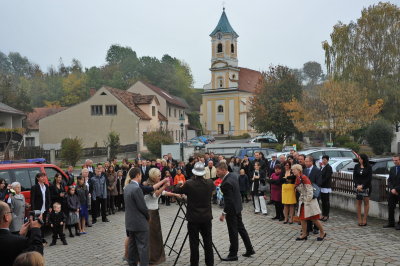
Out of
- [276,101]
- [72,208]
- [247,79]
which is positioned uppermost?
[247,79]

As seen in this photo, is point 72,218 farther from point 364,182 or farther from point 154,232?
point 364,182

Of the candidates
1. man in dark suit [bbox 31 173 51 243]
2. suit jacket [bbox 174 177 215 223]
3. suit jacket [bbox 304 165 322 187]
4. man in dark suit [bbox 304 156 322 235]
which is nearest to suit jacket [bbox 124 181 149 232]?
suit jacket [bbox 174 177 215 223]

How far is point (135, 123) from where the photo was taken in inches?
1710

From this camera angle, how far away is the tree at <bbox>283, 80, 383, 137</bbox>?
35.9 meters

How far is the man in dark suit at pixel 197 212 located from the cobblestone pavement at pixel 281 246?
0.83 m

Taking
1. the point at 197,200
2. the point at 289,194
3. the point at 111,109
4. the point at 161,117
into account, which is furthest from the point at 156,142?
the point at 197,200

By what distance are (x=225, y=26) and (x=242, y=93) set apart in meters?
13.9

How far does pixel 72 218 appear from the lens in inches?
421

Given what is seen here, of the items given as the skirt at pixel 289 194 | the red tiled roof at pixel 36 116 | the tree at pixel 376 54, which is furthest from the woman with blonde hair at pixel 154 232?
the red tiled roof at pixel 36 116

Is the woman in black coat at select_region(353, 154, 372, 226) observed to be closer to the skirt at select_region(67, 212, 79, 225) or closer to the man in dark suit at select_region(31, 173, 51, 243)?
the skirt at select_region(67, 212, 79, 225)

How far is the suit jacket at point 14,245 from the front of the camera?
148 inches

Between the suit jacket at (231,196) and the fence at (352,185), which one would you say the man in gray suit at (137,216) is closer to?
the suit jacket at (231,196)

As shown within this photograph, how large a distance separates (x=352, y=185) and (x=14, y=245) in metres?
11.4

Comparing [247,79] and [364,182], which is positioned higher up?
[247,79]
